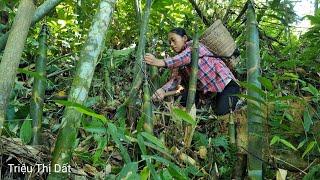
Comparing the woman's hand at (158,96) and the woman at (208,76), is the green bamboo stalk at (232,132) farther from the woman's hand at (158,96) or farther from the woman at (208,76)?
the woman at (208,76)

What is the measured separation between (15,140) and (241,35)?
9.48ft

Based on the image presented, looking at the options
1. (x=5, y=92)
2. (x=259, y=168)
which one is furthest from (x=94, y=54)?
(x=259, y=168)

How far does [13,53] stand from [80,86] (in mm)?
341

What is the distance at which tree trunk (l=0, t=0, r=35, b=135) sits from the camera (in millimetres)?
1417

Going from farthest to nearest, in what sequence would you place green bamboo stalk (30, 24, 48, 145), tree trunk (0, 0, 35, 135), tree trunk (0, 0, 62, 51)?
green bamboo stalk (30, 24, 48, 145) < tree trunk (0, 0, 62, 51) < tree trunk (0, 0, 35, 135)

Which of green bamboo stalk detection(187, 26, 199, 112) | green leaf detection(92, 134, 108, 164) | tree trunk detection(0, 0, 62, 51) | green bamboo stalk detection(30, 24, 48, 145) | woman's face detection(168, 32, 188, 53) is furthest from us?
woman's face detection(168, 32, 188, 53)

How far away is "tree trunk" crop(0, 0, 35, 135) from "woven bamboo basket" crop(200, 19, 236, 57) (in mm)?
2287

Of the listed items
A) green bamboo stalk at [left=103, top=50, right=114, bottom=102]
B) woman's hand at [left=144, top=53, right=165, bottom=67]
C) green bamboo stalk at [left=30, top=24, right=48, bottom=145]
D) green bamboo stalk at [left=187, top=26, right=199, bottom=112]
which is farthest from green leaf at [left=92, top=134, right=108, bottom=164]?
woman's hand at [left=144, top=53, right=165, bottom=67]

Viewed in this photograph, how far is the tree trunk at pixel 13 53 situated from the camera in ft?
4.65

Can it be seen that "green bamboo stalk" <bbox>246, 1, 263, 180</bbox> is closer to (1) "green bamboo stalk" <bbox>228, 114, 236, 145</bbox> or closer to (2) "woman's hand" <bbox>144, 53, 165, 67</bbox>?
(1) "green bamboo stalk" <bbox>228, 114, 236, 145</bbox>

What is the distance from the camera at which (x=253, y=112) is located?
6.07 feet

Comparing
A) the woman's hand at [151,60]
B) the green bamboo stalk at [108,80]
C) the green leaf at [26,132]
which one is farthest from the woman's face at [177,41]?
the green leaf at [26,132]

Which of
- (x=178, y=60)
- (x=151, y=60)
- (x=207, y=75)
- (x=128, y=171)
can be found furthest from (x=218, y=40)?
(x=128, y=171)

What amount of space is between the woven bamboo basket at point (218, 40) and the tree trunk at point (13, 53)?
2.29 m
